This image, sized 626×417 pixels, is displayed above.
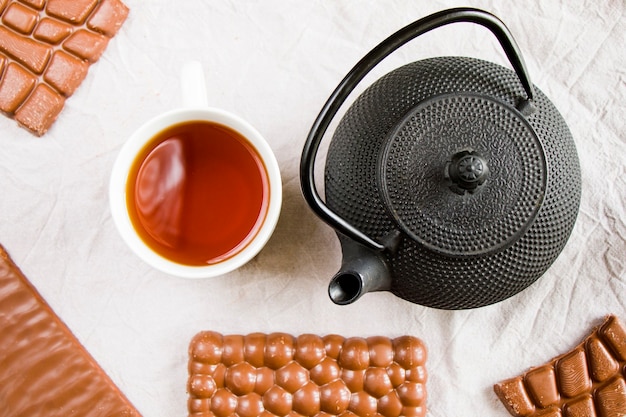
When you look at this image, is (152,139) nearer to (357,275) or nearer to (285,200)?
(285,200)

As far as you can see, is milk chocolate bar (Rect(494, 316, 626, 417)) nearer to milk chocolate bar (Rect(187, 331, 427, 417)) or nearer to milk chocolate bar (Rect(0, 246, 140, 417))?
milk chocolate bar (Rect(187, 331, 427, 417))

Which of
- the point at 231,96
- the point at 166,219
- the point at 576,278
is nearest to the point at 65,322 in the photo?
the point at 166,219

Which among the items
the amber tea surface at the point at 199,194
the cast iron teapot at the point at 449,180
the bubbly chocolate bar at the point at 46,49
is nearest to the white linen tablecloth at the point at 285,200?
the bubbly chocolate bar at the point at 46,49

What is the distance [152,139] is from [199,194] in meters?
0.11

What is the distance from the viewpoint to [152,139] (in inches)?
38.8

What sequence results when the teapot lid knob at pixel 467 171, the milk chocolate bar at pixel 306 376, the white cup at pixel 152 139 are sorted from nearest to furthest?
the teapot lid knob at pixel 467 171
the white cup at pixel 152 139
the milk chocolate bar at pixel 306 376

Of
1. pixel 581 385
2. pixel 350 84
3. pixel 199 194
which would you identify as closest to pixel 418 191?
pixel 350 84

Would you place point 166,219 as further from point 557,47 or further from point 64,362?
point 557,47

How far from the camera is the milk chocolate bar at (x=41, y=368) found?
3.66 feet

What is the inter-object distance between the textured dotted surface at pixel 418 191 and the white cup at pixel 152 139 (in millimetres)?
112

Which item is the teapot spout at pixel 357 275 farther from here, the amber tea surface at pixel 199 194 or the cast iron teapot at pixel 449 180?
the amber tea surface at pixel 199 194

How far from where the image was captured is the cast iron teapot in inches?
31.4

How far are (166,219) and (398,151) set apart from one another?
0.39 meters

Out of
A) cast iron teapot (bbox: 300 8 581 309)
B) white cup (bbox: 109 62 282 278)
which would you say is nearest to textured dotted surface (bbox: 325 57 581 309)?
cast iron teapot (bbox: 300 8 581 309)
